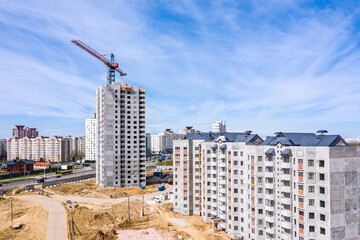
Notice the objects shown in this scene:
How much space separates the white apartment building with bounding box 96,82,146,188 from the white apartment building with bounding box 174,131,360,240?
50436 mm

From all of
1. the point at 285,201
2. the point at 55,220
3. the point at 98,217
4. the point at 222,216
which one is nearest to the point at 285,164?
the point at 285,201

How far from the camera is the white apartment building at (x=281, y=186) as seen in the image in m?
43.8

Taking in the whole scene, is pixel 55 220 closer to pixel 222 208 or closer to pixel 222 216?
pixel 222 216

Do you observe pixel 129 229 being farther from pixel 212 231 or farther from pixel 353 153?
pixel 353 153

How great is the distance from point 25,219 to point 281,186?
73.5 meters

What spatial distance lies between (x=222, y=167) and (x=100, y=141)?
74.5 metres

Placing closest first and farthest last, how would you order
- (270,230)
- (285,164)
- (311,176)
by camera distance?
(311,176)
(285,164)
(270,230)

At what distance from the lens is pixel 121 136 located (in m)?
114

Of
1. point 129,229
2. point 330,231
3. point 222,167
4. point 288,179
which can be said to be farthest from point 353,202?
point 129,229

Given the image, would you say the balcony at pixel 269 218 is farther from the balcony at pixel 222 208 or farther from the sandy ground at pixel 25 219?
the sandy ground at pixel 25 219

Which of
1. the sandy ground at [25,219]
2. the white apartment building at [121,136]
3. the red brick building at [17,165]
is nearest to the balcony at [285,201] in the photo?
the sandy ground at [25,219]

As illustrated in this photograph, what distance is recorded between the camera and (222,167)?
213 ft

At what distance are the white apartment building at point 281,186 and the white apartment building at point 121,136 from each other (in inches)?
1986

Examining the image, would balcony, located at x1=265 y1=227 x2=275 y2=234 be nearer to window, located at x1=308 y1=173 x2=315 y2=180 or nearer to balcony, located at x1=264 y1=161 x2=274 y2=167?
balcony, located at x1=264 y1=161 x2=274 y2=167
